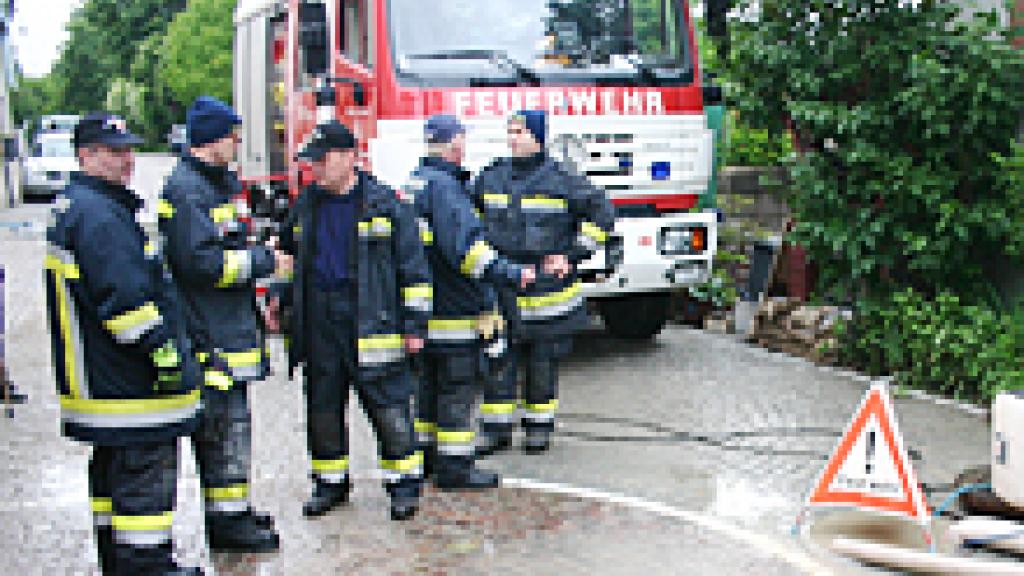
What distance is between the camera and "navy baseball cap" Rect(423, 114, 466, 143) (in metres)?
6.51

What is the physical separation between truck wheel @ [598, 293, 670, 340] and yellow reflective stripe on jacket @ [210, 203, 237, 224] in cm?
505

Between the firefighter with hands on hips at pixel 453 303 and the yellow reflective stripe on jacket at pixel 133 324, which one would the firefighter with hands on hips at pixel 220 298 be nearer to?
the yellow reflective stripe on jacket at pixel 133 324

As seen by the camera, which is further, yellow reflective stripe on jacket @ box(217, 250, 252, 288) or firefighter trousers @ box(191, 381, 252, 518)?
firefighter trousers @ box(191, 381, 252, 518)

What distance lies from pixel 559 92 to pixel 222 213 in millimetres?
3715

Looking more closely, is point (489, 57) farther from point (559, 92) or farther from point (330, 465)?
point (330, 465)

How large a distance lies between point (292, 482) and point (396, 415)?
1.05 m

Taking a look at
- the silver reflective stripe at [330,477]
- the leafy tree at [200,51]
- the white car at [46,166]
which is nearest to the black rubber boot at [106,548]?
the silver reflective stripe at [330,477]

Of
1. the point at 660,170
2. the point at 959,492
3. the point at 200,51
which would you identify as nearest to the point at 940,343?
the point at 660,170

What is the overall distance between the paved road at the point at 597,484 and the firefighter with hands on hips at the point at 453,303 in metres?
0.29

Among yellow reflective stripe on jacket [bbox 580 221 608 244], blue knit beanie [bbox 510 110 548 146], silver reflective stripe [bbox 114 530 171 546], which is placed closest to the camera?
silver reflective stripe [bbox 114 530 171 546]

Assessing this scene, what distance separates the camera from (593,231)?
7.20 m

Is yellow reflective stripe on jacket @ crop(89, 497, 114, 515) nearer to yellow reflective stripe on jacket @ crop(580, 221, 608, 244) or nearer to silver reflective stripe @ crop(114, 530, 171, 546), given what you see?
silver reflective stripe @ crop(114, 530, 171, 546)

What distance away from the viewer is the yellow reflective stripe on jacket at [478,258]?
6125 millimetres

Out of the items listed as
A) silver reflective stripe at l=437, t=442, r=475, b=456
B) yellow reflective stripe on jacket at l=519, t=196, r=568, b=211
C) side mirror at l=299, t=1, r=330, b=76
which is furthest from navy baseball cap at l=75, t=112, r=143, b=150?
side mirror at l=299, t=1, r=330, b=76
